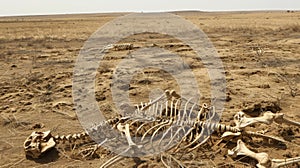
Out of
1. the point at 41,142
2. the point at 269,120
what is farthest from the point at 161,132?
the point at 41,142

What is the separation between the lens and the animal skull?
3223 millimetres

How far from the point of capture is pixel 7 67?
7.82 m

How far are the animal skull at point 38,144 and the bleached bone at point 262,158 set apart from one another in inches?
72.5

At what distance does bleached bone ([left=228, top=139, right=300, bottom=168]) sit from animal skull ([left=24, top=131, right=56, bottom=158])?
1.84 meters

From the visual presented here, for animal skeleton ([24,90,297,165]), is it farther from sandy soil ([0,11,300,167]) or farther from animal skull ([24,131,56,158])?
sandy soil ([0,11,300,167])

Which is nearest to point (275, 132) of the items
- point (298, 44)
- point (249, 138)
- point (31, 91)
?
point (249, 138)

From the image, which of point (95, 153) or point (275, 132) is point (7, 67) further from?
point (275, 132)

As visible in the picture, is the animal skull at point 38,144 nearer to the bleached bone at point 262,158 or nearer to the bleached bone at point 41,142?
the bleached bone at point 41,142

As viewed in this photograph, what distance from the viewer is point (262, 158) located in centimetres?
271

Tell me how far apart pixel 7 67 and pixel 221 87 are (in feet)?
17.4

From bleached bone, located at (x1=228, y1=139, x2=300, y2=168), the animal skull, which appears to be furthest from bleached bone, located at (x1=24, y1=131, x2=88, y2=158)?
bleached bone, located at (x1=228, y1=139, x2=300, y2=168)

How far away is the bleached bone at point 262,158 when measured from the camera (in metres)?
2.60

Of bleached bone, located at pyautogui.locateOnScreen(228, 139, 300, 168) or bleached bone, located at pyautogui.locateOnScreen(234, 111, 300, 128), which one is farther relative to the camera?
bleached bone, located at pyautogui.locateOnScreen(234, 111, 300, 128)

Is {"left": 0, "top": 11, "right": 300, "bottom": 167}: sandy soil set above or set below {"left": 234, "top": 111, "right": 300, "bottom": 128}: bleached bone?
below
